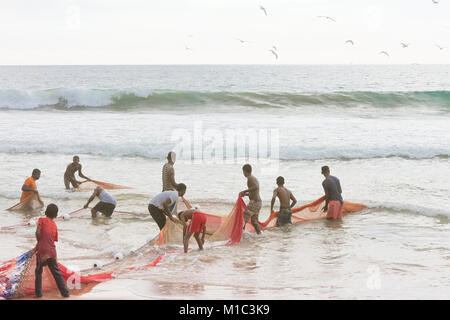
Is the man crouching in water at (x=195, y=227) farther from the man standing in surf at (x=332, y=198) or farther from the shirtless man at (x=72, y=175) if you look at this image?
the shirtless man at (x=72, y=175)

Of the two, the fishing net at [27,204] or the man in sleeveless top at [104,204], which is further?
the fishing net at [27,204]

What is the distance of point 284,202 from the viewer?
33.5 feet

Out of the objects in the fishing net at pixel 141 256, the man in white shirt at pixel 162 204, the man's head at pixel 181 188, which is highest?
the man's head at pixel 181 188

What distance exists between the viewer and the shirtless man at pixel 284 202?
10164mm

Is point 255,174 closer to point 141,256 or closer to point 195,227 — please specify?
point 195,227

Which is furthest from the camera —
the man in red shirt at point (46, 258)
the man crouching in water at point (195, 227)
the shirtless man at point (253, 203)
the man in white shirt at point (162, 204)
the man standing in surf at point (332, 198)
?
the man standing in surf at point (332, 198)

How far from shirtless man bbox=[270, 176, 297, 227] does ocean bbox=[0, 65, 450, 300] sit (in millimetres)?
252

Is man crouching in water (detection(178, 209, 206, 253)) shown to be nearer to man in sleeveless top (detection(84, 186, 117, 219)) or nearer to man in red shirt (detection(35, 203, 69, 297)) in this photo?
man in red shirt (detection(35, 203, 69, 297))

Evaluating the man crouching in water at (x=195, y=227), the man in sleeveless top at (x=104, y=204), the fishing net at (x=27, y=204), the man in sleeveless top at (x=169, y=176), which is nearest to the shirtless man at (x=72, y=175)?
the fishing net at (x=27, y=204)

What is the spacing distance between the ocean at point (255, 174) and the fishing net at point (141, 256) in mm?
268

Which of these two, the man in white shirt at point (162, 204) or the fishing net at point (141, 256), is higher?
the man in white shirt at point (162, 204)

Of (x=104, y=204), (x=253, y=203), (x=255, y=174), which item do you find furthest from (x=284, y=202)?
(x=255, y=174)
